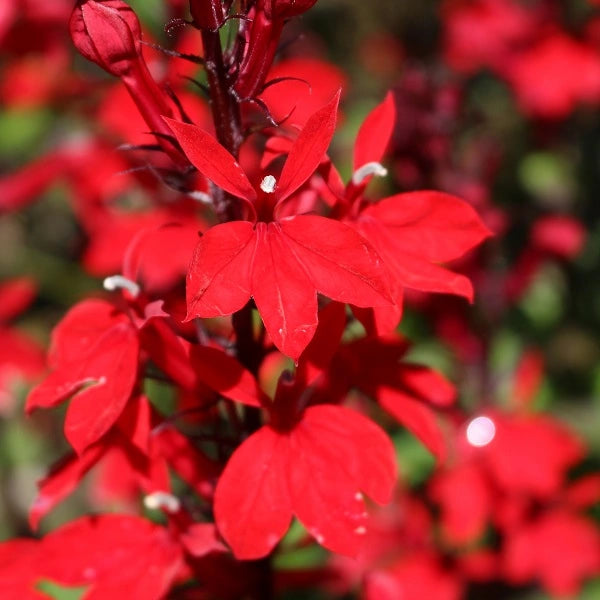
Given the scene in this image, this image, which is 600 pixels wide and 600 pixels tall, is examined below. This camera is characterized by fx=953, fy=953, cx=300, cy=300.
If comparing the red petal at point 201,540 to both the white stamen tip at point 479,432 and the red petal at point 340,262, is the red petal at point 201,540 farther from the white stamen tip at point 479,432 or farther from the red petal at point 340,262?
the white stamen tip at point 479,432

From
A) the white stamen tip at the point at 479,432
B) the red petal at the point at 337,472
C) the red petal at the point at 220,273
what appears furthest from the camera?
the white stamen tip at the point at 479,432

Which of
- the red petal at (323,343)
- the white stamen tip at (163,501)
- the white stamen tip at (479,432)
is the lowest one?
the white stamen tip at (479,432)

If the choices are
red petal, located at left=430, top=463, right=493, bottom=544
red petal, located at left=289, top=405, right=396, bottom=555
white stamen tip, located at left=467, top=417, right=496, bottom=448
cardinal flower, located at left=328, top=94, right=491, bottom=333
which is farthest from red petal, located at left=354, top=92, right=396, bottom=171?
red petal, located at left=430, top=463, right=493, bottom=544

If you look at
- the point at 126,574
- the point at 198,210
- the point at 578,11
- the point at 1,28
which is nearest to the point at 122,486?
the point at 198,210

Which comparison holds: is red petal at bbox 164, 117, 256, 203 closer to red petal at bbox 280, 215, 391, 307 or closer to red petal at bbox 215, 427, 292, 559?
red petal at bbox 280, 215, 391, 307

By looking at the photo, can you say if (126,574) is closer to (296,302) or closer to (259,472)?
(259,472)

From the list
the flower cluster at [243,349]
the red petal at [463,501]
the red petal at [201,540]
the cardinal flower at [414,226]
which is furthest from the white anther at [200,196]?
the red petal at [463,501]
